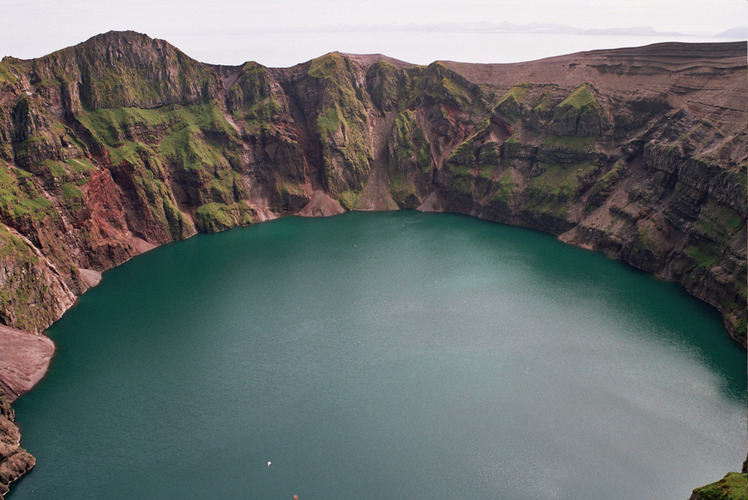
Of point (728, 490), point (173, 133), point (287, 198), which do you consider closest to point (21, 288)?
point (173, 133)

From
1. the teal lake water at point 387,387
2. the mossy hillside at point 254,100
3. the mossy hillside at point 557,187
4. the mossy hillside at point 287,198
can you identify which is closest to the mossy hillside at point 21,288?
the teal lake water at point 387,387

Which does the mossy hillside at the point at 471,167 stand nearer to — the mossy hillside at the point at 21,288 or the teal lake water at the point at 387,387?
the teal lake water at the point at 387,387

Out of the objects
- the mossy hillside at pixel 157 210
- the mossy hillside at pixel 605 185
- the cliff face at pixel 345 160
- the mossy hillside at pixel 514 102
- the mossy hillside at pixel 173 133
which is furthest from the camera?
the mossy hillside at pixel 514 102

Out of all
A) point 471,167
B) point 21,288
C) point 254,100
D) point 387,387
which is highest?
point 21,288

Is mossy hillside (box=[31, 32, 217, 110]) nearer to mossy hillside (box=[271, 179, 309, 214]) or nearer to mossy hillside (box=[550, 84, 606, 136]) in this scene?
mossy hillside (box=[271, 179, 309, 214])

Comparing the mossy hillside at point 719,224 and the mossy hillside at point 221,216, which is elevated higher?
the mossy hillside at point 221,216

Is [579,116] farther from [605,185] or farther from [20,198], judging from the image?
[20,198]
